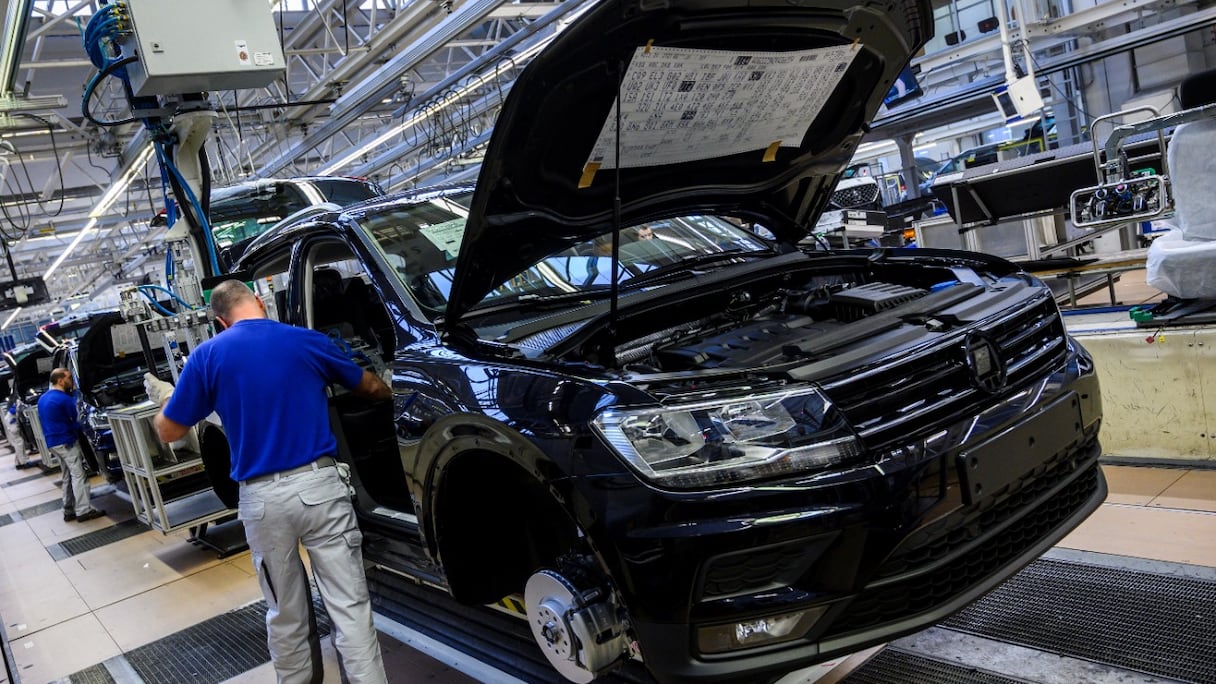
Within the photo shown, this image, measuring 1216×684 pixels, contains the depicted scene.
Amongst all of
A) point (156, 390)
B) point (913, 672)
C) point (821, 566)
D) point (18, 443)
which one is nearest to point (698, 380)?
point (821, 566)

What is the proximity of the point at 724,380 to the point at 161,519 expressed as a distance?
15.4ft

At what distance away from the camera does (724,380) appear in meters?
1.89

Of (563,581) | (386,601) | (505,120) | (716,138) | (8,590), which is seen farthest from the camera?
(8,590)

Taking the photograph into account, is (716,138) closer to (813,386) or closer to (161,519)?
(813,386)

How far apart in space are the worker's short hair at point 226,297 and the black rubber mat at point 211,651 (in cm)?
146

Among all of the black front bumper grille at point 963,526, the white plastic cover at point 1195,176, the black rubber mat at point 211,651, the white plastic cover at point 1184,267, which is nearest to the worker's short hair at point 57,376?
the black rubber mat at point 211,651

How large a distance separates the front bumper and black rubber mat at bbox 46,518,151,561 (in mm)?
6358

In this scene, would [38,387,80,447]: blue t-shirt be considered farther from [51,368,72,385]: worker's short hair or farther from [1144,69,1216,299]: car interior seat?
[1144,69,1216,299]: car interior seat

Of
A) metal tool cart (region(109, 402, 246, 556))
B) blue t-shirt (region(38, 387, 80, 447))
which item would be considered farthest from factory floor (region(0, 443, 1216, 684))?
blue t-shirt (region(38, 387, 80, 447))

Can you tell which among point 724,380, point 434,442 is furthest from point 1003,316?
point 434,442

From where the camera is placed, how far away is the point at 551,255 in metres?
2.67

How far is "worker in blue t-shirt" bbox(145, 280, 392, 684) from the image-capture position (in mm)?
2771

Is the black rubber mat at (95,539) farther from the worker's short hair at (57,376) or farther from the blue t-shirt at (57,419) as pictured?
the worker's short hair at (57,376)

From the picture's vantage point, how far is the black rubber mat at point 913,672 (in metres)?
2.37
